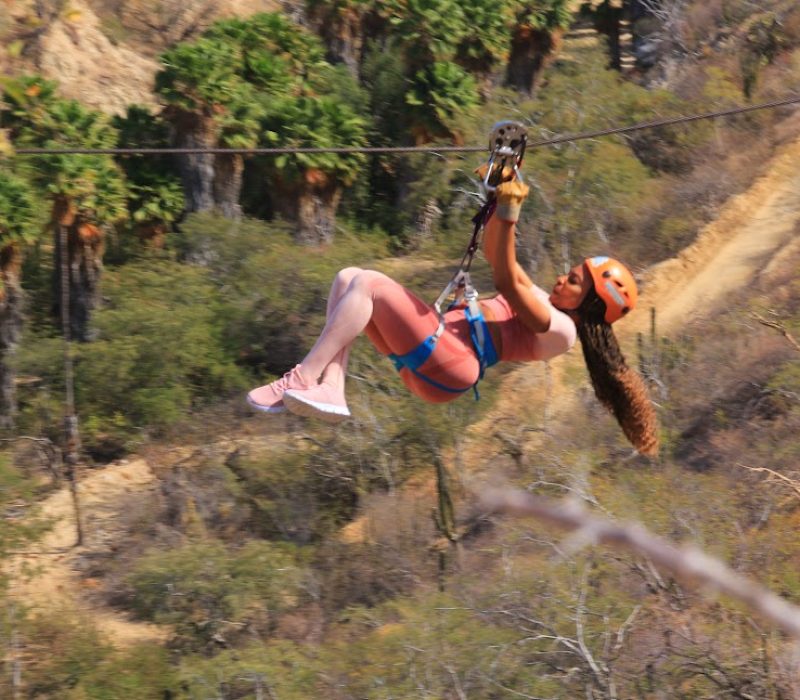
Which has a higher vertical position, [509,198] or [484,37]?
[509,198]

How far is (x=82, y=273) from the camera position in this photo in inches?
724

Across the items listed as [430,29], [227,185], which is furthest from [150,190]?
[430,29]

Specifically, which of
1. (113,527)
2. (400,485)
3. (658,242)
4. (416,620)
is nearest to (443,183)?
(658,242)

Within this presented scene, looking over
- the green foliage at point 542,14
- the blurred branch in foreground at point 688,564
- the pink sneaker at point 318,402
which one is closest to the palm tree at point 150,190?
the green foliage at point 542,14

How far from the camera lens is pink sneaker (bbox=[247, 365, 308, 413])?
517cm

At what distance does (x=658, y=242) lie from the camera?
1936 cm

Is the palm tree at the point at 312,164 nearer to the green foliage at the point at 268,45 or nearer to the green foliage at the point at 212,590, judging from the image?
the green foliage at the point at 268,45

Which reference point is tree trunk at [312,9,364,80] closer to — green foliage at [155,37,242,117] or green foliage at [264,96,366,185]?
green foliage at [264,96,366,185]

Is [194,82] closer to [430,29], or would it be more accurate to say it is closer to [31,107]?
[31,107]

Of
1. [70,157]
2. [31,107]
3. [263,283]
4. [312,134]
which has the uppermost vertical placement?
[31,107]

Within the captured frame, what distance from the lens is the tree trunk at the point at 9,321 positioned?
17.6 metres

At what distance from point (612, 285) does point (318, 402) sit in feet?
4.12

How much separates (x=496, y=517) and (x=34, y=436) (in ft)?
21.1

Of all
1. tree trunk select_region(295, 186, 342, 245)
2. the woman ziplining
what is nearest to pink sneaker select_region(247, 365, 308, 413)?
the woman ziplining
